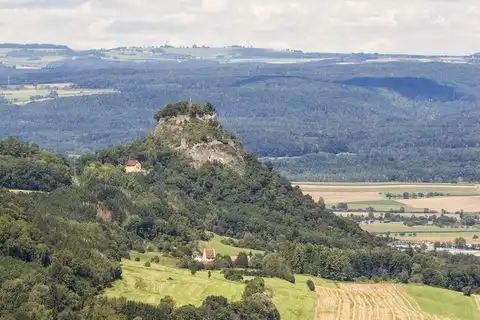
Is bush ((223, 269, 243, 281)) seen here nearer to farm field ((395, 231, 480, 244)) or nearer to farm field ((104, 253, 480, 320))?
farm field ((104, 253, 480, 320))

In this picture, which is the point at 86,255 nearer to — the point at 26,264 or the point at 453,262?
the point at 26,264

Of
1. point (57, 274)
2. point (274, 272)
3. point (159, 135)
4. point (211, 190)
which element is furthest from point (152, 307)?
point (159, 135)

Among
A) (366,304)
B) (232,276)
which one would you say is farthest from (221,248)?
(366,304)

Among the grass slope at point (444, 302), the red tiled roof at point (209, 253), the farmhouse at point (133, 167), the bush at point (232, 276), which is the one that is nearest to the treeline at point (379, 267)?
the grass slope at point (444, 302)

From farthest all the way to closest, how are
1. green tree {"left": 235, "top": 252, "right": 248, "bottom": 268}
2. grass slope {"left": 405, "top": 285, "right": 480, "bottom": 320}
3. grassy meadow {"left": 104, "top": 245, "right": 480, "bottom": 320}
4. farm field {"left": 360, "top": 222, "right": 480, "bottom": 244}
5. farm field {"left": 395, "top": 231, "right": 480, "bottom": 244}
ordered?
1. farm field {"left": 360, "top": 222, "right": 480, "bottom": 244}
2. farm field {"left": 395, "top": 231, "right": 480, "bottom": 244}
3. green tree {"left": 235, "top": 252, "right": 248, "bottom": 268}
4. grass slope {"left": 405, "top": 285, "right": 480, "bottom": 320}
5. grassy meadow {"left": 104, "top": 245, "right": 480, "bottom": 320}

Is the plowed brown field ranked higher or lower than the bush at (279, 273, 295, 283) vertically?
lower

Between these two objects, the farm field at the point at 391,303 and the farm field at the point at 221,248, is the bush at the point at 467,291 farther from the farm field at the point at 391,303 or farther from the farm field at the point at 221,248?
the farm field at the point at 221,248

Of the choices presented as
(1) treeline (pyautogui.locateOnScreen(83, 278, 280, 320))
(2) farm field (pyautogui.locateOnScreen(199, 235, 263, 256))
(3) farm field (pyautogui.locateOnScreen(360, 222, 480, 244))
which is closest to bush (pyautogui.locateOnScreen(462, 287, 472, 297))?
(2) farm field (pyautogui.locateOnScreen(199, 235, 263, 256))
